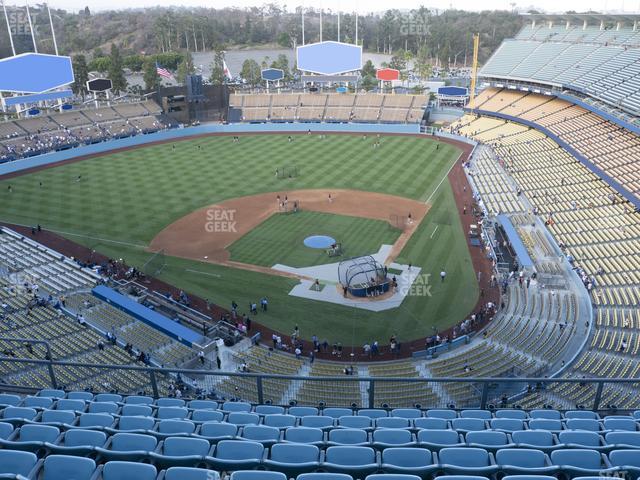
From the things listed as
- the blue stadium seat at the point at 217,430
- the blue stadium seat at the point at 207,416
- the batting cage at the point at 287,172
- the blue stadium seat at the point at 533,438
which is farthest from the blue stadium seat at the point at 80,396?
the batting cage at the point at 287,172

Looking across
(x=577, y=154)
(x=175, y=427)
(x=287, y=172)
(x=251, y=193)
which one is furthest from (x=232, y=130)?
(x=175, y=427)

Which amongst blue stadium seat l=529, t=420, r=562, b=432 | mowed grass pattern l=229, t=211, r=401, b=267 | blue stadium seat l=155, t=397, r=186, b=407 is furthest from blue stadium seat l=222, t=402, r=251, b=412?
mowed grass pattern l=229, t=211, r=401, b=267

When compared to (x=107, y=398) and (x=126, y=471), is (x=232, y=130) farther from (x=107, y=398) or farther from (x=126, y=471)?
(x=126, y=471)

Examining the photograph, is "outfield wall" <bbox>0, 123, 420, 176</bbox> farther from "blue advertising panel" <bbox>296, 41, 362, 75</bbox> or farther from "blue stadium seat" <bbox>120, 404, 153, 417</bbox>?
"blue stadium seat" <bbox>120, 404, 153, 417</bbox>

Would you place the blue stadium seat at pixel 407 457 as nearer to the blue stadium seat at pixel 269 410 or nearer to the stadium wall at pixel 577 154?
the blue stadium seat at pixel 269 410

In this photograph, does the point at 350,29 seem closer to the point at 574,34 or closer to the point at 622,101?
the point at 574,34

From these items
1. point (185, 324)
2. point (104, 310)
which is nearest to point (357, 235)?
point (185, 324)
